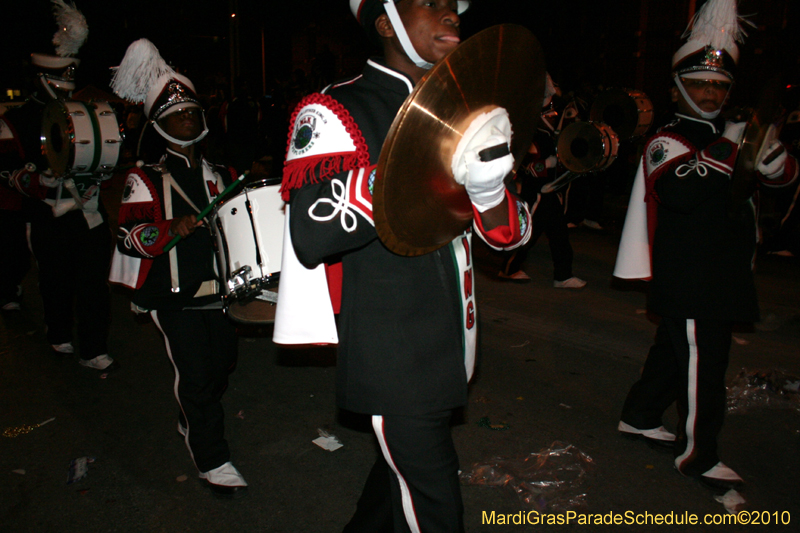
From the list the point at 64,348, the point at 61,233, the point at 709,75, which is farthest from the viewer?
the point at 64,348

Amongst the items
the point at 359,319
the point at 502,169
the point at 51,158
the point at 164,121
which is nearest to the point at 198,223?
the point at 164,121

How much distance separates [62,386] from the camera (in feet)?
14.7

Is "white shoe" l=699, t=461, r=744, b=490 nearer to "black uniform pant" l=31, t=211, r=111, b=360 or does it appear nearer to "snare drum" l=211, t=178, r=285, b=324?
"snare drum" l=211, t=178, r=285, b=324

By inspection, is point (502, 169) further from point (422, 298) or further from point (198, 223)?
point (198, 223)

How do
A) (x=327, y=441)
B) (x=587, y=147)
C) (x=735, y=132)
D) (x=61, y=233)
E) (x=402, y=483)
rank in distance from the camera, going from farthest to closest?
(x=587, y=147) → (x=61, y=233) → (x=327, y=441) → (x=735, y=132) → (x=402, y=483)

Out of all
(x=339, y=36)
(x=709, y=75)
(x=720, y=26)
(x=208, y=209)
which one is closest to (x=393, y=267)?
(x=208, y=209)

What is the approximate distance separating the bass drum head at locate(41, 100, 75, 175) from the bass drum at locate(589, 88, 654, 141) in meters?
5.79

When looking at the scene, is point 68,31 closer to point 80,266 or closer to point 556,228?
point 80,266

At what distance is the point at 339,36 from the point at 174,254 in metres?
29.8

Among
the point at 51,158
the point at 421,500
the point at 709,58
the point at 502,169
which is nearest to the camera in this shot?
the point at 502,169

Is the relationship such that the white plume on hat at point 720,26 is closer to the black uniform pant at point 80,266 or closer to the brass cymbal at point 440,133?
the brass cymbal at point 440,133

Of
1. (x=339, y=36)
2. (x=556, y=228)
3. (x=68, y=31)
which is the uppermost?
(x=339, y=36)

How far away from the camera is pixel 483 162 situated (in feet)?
5.12

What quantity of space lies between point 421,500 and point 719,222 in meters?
1.98
